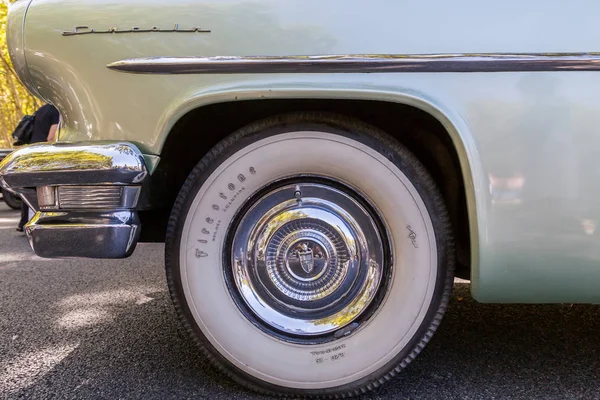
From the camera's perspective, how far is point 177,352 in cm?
184

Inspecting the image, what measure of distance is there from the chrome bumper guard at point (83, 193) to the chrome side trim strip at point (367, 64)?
0.26m

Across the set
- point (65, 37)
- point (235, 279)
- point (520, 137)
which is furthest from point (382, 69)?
point (65, 37)

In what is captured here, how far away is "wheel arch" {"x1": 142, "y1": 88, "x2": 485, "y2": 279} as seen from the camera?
1.42 meters

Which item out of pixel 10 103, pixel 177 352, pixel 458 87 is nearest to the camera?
pixel 458 87

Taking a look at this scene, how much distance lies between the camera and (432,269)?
148 centimetres

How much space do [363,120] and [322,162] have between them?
0.21m

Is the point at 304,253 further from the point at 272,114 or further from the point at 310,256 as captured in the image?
the point at 272,114

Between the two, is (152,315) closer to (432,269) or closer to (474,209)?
(432,269)

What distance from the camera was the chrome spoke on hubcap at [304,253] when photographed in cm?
157

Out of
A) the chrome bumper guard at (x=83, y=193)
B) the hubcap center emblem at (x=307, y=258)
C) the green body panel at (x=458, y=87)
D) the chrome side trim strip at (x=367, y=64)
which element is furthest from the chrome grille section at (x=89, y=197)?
the hubcap center emblem at (x=307, y=258)

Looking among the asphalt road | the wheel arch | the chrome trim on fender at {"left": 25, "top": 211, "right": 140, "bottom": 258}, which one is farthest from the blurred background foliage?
the chrome trim on fender at {"left": 25, "top": 211, "right": 140, "bottom": 258}

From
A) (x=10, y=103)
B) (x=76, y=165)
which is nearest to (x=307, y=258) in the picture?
(x=76, y=165)

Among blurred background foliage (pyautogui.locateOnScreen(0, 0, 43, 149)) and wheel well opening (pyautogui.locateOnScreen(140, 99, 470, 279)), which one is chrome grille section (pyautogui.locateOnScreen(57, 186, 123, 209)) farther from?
blurred background foliage (pyautogui.locateOnScreen(0, 0, 43, 149))

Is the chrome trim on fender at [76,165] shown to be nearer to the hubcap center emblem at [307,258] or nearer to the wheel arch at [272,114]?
the wheel arch at [272,114]
